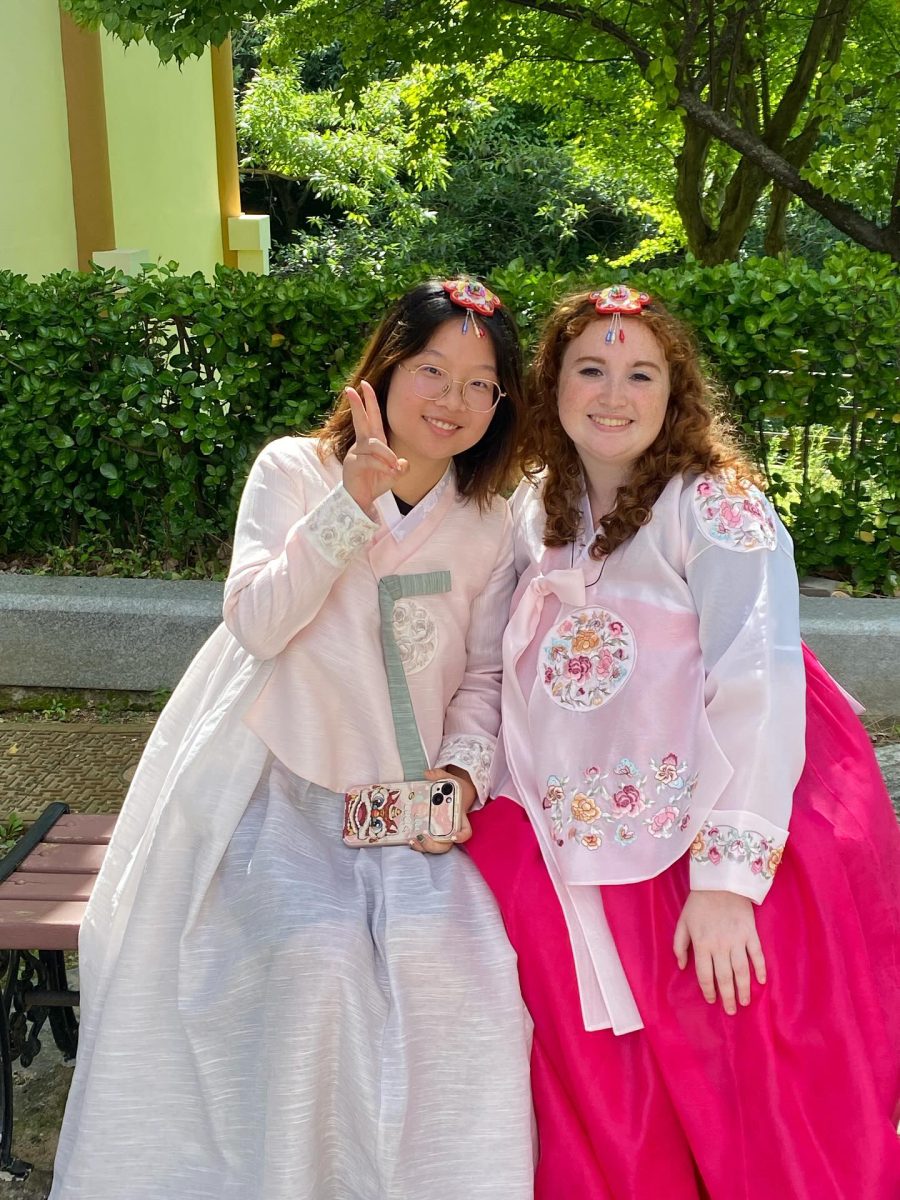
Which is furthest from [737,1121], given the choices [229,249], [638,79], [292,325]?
[229,249]

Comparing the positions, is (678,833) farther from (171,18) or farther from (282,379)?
(171,18)

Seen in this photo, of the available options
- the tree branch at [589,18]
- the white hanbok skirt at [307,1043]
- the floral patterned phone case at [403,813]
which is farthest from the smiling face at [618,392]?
the tree branch at [589,18]

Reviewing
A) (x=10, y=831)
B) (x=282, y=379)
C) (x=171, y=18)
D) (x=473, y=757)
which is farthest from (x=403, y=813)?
(x=171, y=18)

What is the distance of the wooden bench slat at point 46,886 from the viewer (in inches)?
93.2

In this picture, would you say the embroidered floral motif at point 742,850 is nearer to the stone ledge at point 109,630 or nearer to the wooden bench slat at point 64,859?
the wooden bench slat at point 64,859

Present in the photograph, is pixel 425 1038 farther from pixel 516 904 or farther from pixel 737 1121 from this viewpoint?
pixel 737 1121

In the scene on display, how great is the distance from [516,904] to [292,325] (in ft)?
10.2

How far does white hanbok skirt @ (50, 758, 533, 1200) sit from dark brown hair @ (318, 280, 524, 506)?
787 mm

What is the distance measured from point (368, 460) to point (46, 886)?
1.09 meters

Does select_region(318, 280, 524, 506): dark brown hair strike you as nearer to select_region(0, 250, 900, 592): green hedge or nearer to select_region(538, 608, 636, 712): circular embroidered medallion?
select_region(538, 608, 636, 712): circular embroidered medallion

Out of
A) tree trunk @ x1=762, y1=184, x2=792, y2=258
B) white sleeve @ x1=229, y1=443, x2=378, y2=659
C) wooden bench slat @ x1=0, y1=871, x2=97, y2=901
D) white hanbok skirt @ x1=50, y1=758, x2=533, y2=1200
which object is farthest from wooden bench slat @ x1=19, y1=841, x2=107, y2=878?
tree trunk @ x1=762, y1=184, x2=792, y2=258

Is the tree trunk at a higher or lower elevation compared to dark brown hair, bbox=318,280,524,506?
higher

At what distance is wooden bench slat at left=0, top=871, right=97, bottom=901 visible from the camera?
2.37 metres

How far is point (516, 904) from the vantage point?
206 cm
